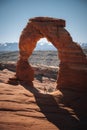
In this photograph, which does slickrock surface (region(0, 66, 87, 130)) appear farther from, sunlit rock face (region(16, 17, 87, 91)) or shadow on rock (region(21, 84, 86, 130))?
sunlit rock face (region(16, 17, 87, 91))

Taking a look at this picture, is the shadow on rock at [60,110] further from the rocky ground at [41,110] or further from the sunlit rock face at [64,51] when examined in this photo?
the sunlit rock face at [64,51]

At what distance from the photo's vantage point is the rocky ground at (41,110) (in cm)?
1377

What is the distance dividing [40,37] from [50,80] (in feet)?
60.4

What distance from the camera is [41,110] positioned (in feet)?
50.9

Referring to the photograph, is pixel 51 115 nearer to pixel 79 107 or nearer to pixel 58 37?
pixel 79 107

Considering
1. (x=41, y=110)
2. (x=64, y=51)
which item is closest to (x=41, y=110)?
(x=41, y=110)

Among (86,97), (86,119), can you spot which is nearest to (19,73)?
(86,97)

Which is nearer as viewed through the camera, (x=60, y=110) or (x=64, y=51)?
(x=60, y=110)

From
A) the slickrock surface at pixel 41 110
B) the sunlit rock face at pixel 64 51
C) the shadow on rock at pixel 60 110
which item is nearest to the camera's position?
the slickrock surface at pixel 41 110

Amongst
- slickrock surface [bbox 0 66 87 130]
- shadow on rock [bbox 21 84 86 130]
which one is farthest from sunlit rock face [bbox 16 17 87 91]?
shadow on rock [bbox 21 84 86 130]

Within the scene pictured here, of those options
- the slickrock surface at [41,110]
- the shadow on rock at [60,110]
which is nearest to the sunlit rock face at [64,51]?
the slickrock surface at [41,110]

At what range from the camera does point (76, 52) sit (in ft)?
61.7

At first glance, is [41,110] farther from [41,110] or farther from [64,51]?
[64,51]

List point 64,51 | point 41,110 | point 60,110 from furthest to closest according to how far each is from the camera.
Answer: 1. point 64,51
2. point 60,110
3. point 41,110
